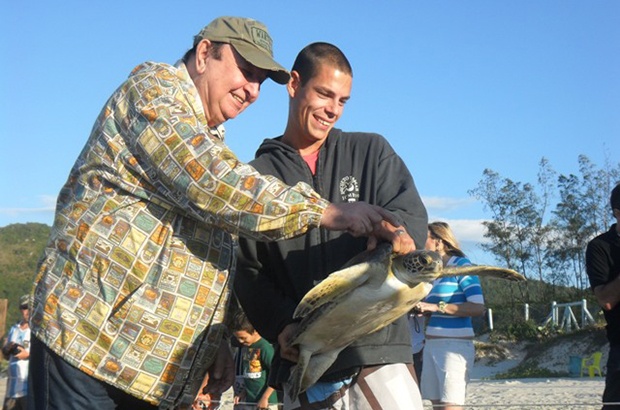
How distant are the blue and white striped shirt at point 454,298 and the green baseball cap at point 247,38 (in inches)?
157

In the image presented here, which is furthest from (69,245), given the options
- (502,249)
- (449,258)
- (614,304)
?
(502,249)

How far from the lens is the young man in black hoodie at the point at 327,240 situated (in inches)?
115

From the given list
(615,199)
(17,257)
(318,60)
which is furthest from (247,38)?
(17,257)

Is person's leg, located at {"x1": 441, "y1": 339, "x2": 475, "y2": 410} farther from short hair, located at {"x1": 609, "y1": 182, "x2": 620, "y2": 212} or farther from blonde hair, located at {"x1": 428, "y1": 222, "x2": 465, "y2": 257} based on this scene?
short hair, located at {"x1": 609, "y1": 182, "x2": 620, "y2": 212}

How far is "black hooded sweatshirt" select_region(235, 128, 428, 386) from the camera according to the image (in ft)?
9.62

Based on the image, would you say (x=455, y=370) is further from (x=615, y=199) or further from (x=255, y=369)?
(x=615, y=199)

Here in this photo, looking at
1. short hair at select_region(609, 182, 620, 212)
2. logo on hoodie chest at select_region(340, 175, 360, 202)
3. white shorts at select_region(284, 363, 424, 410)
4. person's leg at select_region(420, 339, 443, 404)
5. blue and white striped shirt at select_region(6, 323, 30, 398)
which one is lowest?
blue and white striped shirt at select_region(6, 323, 30, 398)

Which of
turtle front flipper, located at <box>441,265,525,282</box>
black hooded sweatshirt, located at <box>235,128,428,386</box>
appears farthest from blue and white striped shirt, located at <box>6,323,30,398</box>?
turtle front flipper, located at <box>441,265,525,282</box>

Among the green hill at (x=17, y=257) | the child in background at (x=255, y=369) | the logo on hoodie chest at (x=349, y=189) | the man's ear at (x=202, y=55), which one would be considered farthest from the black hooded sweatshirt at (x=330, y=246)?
the green hill at (x=17, y=257)

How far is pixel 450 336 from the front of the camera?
21.6 ft

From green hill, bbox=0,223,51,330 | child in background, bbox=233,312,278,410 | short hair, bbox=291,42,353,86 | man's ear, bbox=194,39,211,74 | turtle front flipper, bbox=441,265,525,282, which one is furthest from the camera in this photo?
green hill, bbox=0,223,51,330

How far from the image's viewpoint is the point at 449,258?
Result: 22.0ft

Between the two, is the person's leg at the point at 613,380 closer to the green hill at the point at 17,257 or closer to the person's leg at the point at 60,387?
the person's leg at the point at 60,387

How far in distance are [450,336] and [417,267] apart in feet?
13.5
